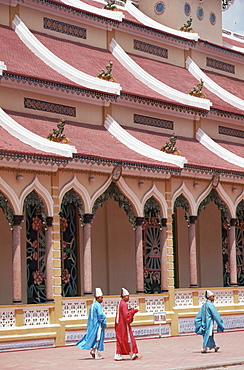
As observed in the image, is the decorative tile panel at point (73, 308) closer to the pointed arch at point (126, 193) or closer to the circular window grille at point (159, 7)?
the pointed arch at point (126, 193)

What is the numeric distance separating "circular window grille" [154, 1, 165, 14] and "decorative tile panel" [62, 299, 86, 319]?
16.4 metres

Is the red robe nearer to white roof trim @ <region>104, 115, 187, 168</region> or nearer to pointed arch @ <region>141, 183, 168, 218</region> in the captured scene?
pointed arch @ <region>141, 183, 168, 218</region>

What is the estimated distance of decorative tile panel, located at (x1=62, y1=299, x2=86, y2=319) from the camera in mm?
23406

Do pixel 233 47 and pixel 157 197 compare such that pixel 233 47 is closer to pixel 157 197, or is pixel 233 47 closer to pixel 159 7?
pixel 159 7

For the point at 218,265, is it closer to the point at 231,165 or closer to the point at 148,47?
the point at 231,165

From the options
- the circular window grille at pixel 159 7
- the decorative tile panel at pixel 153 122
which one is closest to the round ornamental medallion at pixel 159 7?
the circular window grille at pixel 159 7

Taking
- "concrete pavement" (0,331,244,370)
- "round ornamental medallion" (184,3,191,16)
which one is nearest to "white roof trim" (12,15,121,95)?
"concrete pavement" (0,331,244,370)

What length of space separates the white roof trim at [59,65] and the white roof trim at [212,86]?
24.9 ft

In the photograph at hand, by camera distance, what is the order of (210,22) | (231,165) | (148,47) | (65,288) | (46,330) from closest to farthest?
(46,330)
(65,288)
(231,165)
(148,47)
(210,22)

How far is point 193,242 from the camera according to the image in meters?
27.9

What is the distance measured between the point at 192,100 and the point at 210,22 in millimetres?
8186

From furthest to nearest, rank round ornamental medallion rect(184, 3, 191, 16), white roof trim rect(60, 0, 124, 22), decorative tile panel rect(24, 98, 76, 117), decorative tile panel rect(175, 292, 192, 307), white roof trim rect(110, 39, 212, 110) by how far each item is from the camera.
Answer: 1. round ornamental medallion rect(184, 3, 191, 16)
2. white roof trim rect(110, 39, 212, 110)
3. white roof trim rect(60, 0, 124, 22)
4. decorative tile panel rect(175, 292, 192, 307)
5. decorative tile panel rect(24, 98, 76, 117)

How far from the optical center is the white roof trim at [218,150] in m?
30.6

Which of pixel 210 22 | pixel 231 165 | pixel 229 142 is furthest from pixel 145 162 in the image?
pixel 210 22
